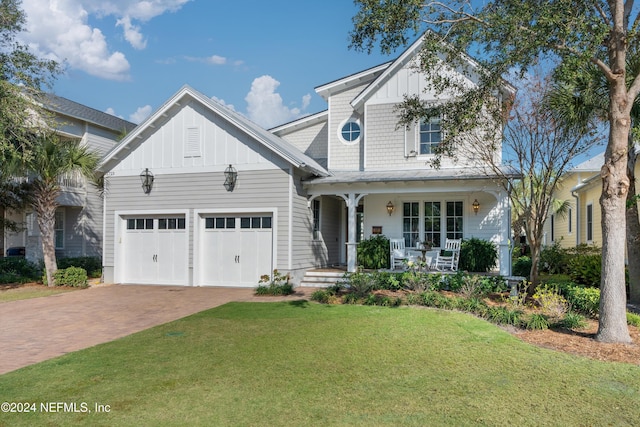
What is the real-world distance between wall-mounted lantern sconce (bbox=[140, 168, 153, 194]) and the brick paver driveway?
3349 millimetres

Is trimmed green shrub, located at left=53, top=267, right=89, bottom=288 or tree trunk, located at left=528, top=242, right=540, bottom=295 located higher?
tree trunk, located at left=528, top=242, right=540, bottom=295

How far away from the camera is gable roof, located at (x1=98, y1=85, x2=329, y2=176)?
1393 centimetres

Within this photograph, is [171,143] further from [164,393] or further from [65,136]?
[164,393]

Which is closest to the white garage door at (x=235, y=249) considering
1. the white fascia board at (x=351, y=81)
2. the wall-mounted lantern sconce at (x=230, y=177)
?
the wall-mounted lantern sconce at (x=230, y=177)

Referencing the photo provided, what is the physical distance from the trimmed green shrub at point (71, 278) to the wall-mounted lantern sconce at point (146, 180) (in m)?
3.56

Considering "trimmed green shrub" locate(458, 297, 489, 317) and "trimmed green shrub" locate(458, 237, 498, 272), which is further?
"trimmed green shrub" locate(458, 237, 498, 272)

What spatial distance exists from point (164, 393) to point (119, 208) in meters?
12.3

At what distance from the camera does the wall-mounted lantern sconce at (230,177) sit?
1458 cm

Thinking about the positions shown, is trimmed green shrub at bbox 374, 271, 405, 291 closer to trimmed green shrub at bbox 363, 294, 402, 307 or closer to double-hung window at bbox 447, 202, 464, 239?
trimmed green shrub at bbox 363, 294, 402, 307

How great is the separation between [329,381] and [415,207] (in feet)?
36.6

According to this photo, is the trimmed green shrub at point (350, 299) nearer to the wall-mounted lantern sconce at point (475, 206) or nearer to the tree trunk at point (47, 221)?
the wall-mounted lantern sconce at point (475, 206)

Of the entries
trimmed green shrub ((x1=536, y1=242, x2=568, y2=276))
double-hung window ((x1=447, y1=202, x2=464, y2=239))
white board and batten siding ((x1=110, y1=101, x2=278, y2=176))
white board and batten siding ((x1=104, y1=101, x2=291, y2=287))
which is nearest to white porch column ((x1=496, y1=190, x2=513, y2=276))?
double-hung window ((x1=447, y1=202, x2=464, y2=239))

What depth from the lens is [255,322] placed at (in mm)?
9109

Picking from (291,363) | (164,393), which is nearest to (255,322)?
(291,363)
